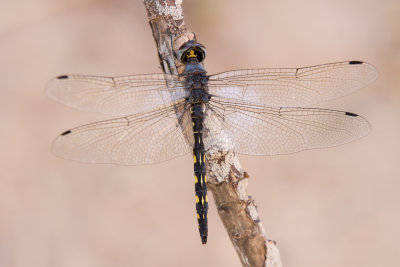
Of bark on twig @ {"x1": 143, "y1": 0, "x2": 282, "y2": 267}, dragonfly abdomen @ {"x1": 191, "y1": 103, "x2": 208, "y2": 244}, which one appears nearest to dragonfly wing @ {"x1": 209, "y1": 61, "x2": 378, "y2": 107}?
dragonfly abdomen @ {"x1": 191, "y1": 103, "x2": 208, "y2": 244}

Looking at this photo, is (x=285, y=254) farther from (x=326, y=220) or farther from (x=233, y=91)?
(x=233, y=91)

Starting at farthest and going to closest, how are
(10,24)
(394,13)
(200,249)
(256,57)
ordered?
(394,13), (256,57), (10,24), (200,249)

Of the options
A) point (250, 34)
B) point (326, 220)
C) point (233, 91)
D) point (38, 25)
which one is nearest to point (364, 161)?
point (326, 220)

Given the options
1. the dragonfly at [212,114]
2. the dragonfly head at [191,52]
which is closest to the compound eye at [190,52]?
the dragonfly head at [191,52]

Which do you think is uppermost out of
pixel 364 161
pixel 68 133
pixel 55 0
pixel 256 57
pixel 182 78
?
pixel 55 0

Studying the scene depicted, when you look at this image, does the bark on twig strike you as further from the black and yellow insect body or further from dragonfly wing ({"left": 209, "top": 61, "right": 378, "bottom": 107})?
dragonfly wing ({"left": 209, "top": 61, "right": 378, "bottom": 107})

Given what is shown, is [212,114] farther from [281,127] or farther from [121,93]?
[121,93]

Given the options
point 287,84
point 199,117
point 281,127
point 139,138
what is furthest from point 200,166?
point 287,84
